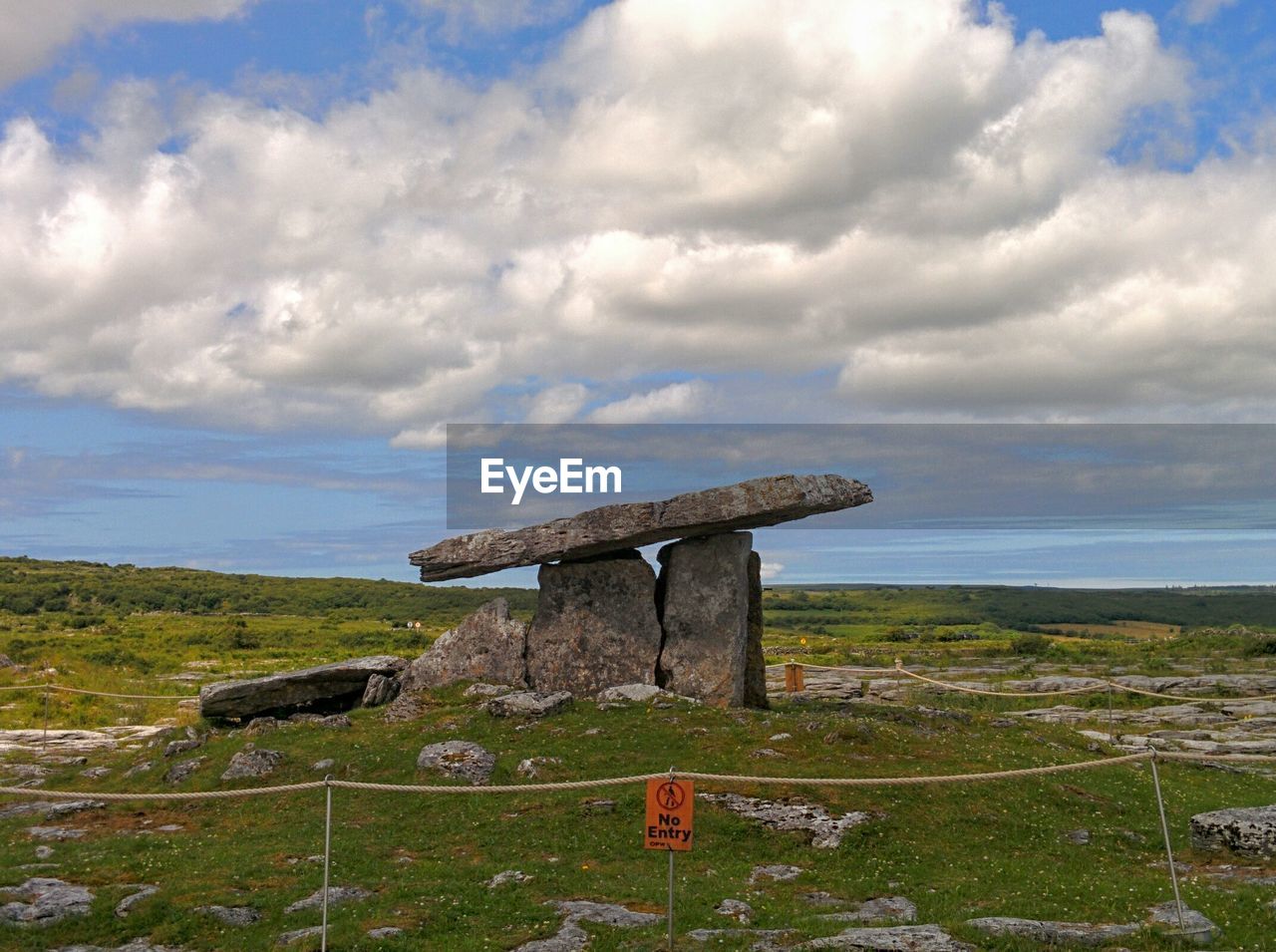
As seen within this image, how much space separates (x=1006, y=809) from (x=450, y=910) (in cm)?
1045

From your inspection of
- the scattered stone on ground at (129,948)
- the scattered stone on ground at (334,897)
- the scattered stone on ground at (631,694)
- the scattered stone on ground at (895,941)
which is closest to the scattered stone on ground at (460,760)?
the scattered stone on ground at (631,694)

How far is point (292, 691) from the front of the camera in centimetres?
2842

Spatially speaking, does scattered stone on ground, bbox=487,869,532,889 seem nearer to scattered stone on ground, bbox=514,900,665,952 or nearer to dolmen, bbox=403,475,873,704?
scattered stone on ground, bbox=514,900,665,952

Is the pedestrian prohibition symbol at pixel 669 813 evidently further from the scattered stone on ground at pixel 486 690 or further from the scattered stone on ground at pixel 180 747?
the scattered stone on ground at pixel 180 747

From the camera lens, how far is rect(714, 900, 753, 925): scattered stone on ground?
1339 centimetres

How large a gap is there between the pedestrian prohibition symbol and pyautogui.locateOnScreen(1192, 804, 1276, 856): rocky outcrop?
9251 millimetres

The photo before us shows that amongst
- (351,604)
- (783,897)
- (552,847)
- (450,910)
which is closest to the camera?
(450,910)

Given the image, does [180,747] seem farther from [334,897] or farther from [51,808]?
[334,897]

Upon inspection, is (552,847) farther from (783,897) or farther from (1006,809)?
(1006,809)

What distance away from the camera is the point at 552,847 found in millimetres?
17188

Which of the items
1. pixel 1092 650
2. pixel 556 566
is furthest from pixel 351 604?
pixel 556 566

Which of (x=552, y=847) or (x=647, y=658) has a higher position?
(x=647, y=658)

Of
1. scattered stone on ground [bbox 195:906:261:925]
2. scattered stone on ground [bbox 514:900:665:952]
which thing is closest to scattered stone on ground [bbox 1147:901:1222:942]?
scattered stone on ground [bbox 514:900:665:952]

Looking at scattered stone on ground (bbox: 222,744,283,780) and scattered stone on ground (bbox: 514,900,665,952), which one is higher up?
scattered stone on ground (bbox: 222,744,283,780)
